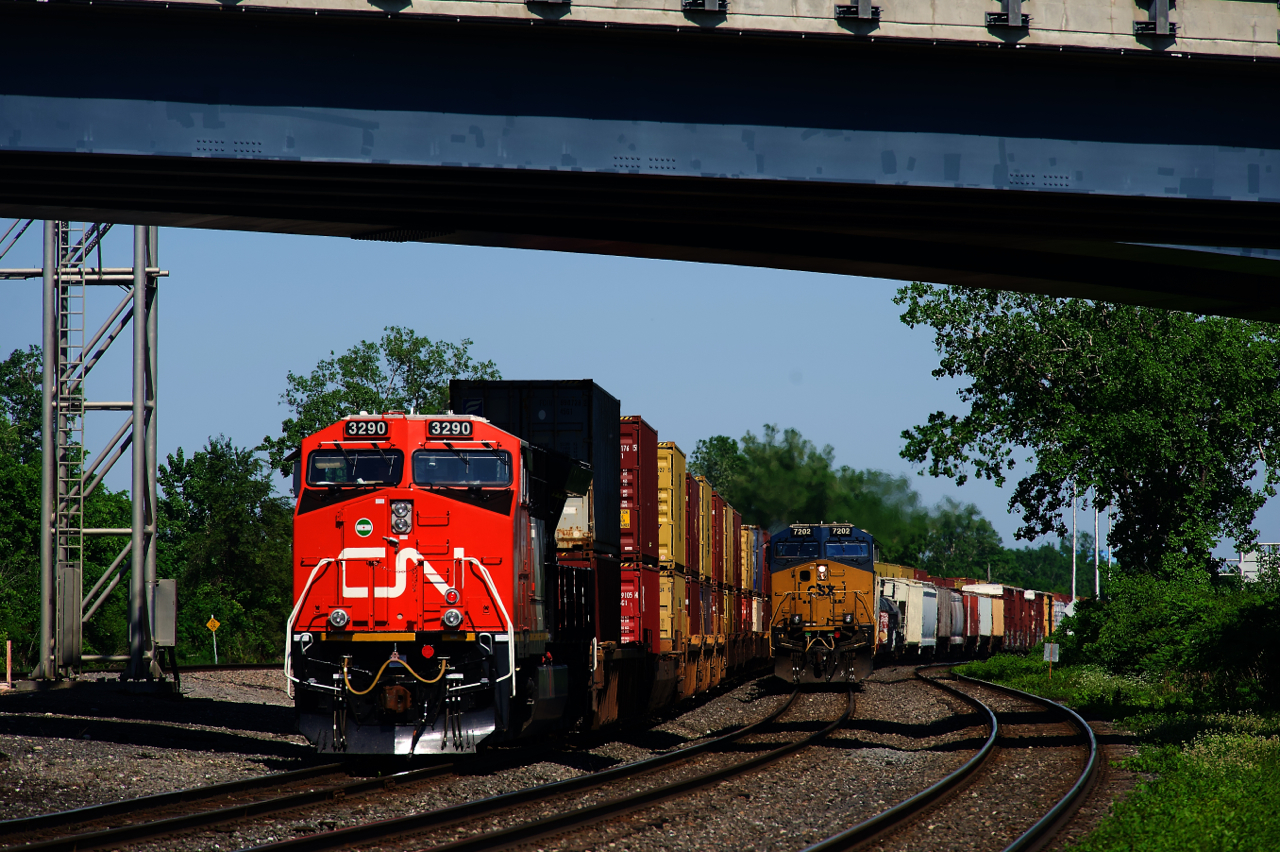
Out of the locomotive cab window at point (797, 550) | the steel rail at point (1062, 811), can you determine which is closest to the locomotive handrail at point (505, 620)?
the steel rail at point (1062, 811)

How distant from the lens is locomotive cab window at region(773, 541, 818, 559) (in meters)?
33.7

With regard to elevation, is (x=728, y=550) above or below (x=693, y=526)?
below

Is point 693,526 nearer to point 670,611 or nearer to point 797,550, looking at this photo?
point 670,611

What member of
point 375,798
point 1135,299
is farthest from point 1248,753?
point 375,798

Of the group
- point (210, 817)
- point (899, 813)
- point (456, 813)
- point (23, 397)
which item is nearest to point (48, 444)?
point (210, 817)

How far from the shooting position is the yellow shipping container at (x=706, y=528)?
90.9 feet

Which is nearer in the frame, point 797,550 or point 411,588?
point 411,588

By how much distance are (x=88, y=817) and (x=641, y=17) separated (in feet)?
30.2

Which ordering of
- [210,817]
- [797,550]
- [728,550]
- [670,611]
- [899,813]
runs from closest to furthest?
[210,817], [899,813], [670,611], [728,550], [797,550]

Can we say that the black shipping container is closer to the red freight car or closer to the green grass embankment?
the red freight car

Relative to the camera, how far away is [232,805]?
12.4 meters

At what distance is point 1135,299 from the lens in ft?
62.0

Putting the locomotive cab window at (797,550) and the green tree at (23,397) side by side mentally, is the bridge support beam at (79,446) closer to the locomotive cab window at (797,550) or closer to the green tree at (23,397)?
the locomotive cab window at (797,550)

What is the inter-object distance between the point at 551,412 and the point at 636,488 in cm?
295
